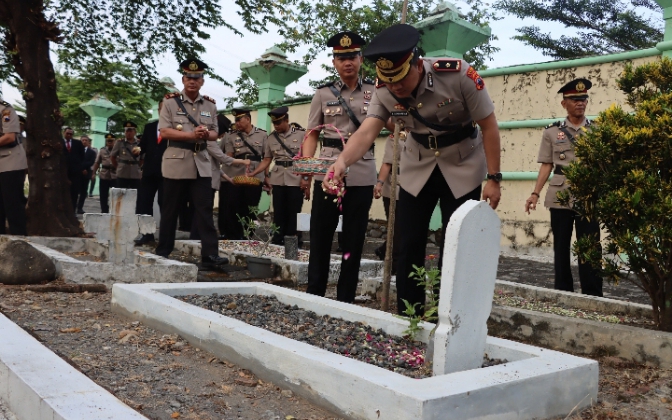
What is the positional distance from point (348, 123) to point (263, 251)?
305cm

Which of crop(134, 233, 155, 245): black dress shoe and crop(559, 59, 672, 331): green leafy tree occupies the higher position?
crop(559, 59, 672, 331): green leafy tree

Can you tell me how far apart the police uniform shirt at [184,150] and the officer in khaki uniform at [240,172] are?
302 centimetres

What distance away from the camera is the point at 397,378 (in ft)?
8.11

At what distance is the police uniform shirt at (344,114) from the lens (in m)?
4.99

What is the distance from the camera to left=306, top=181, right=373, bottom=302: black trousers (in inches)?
196

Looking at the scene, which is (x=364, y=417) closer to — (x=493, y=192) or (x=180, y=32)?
(x=493, y=192)

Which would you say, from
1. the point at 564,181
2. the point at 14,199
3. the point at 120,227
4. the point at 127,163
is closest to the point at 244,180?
the point at 14,199

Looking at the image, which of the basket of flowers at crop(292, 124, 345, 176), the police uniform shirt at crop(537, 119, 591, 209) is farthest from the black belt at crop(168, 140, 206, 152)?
the police uniform shirt at crop(537, 119, 591, 209)

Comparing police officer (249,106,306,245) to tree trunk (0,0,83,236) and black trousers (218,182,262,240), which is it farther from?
tree trunk (0,0,83,236)

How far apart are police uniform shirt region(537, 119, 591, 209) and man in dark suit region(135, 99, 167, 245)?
513 centimetres

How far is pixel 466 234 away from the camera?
2.74 meters

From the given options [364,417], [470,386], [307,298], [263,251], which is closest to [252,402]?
[364,417]

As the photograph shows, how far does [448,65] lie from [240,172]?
7273mm

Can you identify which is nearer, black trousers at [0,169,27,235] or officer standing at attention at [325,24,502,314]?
officer standing at attention at [325,24,502,314]
